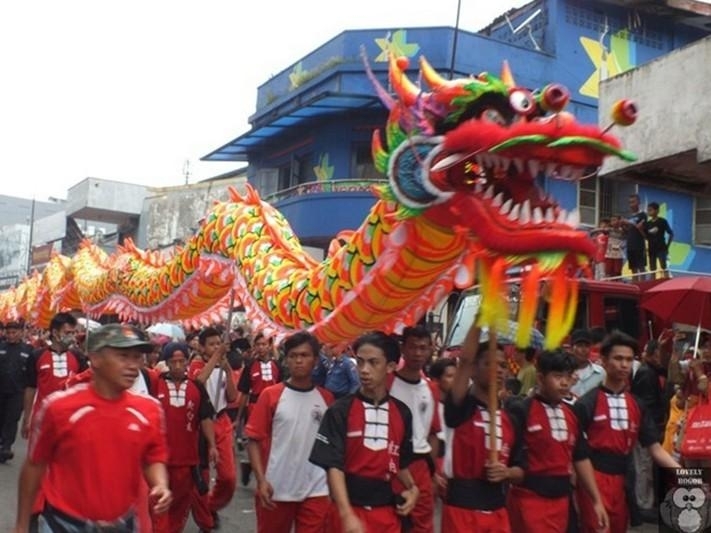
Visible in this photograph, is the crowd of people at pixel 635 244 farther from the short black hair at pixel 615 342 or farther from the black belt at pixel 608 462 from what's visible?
the black belt at pixel 608 462

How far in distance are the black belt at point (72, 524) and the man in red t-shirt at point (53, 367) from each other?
451cm

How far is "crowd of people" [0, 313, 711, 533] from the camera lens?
328cm

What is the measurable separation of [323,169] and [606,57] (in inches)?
259

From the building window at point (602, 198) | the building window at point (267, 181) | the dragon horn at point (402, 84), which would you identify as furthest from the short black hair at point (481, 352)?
the building window at point (267, 181)

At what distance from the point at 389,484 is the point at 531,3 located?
17156 millimetres

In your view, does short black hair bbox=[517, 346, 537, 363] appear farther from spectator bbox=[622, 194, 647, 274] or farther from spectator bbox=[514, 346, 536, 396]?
spectator bbox=[622, 194, 647, 274]

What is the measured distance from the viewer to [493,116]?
500 cm

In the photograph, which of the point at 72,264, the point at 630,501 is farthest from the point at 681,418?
the point at 72,264

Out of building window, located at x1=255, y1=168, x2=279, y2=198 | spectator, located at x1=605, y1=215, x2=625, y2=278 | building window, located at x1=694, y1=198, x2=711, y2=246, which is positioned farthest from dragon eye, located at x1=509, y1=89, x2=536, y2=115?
building window, located at x1=255, y1=168, x2=279, y2=198

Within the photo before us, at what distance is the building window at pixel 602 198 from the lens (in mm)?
17875

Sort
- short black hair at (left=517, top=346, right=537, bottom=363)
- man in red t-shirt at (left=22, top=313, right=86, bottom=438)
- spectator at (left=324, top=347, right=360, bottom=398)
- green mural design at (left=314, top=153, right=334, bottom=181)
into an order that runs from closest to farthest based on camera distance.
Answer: man in red t-shirt at (left=22, top=313, right=86, bottom=438) < short black hair at (left=517, top=346, right=537, bottom=363) < spectator at (left=324, top=347, right=360, bottom=398) < green mural design at (left=314, top=153, right=334, bottom=181)

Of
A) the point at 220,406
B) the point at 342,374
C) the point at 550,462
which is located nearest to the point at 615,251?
Result: the point at 342,374

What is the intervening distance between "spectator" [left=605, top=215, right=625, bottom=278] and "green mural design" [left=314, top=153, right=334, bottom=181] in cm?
824

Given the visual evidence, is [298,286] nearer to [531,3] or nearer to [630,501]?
[630,501]
